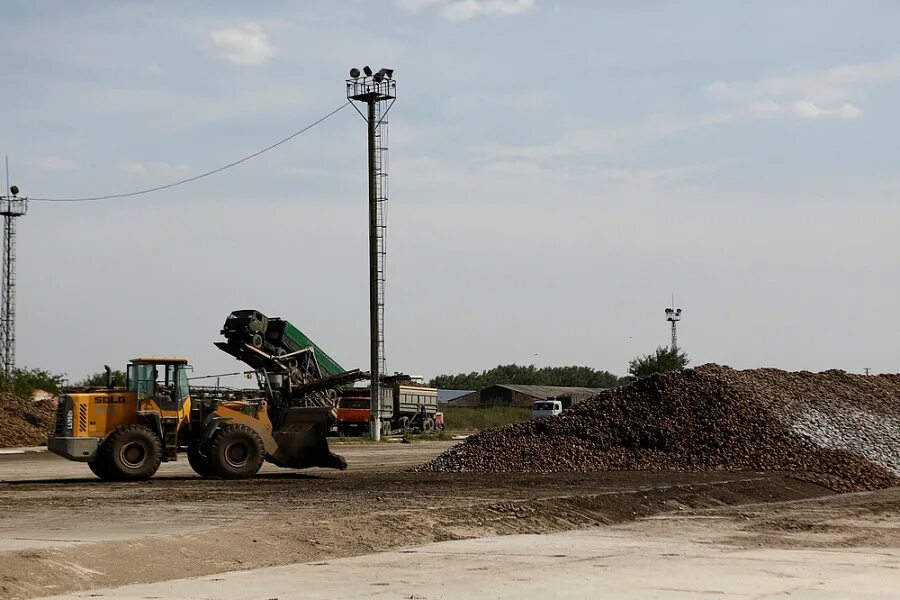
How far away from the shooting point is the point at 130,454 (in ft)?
87.2

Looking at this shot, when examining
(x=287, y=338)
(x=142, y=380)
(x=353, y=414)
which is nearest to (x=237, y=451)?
(x=142, y=380)

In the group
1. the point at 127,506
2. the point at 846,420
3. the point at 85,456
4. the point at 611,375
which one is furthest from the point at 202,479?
the point at 611,375

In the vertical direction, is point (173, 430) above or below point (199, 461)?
above

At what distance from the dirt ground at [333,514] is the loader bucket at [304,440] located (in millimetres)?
452

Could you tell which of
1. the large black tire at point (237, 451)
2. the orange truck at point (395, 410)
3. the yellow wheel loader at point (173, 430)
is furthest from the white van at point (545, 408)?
the large black tire at point (237, 451)

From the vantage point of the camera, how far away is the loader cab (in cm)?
2711

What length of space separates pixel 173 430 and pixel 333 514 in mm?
9127

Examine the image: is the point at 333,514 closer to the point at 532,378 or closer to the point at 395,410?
the point at 395,410

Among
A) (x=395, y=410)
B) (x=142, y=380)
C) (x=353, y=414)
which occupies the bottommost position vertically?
(x=353, y=414)

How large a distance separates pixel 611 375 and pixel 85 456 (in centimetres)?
12924

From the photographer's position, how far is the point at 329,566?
14.0m

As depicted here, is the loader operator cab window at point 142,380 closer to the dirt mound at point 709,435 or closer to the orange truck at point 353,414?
the dirt mound at point 709,435

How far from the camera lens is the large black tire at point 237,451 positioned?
88.8 feet

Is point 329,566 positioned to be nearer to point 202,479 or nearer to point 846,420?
point 202,479
